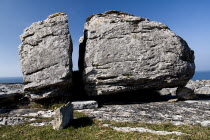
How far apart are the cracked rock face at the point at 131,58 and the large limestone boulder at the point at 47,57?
227cm

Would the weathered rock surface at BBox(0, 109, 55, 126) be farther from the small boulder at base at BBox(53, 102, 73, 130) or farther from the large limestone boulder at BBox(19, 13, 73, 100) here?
the large limestone boulder at BBox(19, 13, 73, 100)

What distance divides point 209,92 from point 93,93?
16273 mm

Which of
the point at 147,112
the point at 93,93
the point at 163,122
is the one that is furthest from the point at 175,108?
the point at 93,93

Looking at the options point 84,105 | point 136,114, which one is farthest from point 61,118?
point 136,114

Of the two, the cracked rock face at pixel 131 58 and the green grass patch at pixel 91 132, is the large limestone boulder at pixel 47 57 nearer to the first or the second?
the cracked rock face at pixel 131 58

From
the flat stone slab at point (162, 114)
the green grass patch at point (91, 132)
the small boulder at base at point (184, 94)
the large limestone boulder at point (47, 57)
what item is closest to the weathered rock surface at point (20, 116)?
the green grass patch at point (91, 132)

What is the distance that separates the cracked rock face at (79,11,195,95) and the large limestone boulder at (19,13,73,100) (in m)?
2.27

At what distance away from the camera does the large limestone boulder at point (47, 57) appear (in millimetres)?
15648

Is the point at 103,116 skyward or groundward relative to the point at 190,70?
groundward

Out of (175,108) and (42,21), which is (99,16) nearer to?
(42,21)

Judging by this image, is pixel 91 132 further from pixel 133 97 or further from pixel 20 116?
pixel 133 97

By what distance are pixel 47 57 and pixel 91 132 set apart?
29.5ft

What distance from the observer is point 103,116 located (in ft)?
41.6

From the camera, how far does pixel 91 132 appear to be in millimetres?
9641
